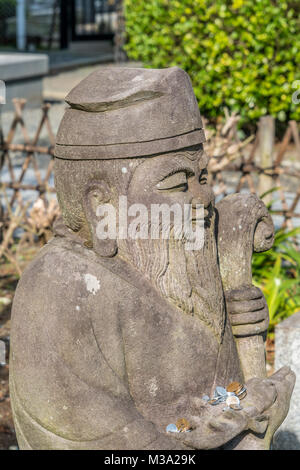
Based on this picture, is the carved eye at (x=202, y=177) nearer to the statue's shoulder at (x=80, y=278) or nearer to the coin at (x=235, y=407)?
the statue's shoulder at (x=80, y=278)

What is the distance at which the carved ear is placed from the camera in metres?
1.78

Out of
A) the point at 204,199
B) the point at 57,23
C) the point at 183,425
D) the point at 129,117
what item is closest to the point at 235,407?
the point at 183,425

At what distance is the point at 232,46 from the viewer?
20.5 ft

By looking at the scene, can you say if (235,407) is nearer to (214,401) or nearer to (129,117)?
(214,401)

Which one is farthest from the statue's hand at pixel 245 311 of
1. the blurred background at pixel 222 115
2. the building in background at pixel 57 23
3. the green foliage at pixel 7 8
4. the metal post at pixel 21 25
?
the green foliage at pixel 7 8

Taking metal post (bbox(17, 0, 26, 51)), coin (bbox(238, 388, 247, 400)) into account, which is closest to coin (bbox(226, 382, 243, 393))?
coin (bbox(238, 388, 247, 400))

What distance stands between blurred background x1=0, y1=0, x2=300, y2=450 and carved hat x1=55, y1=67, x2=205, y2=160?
187cm

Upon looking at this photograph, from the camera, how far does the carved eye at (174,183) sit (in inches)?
70.2

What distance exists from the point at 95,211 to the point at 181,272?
298 millimetres

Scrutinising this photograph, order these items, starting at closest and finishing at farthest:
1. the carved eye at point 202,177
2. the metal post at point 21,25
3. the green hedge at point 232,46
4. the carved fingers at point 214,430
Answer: the carved fingers at point 214,430 → the carved eye at point 202,177 → the green hedge at point 232,46 → the metal post at point 21,25

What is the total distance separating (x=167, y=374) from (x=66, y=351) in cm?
30

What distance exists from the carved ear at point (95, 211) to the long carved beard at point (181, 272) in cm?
4

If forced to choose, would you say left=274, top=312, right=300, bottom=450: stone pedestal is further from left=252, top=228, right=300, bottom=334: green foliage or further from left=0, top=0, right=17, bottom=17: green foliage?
left=0, top=0, right=17, bottom=17: green foliage
